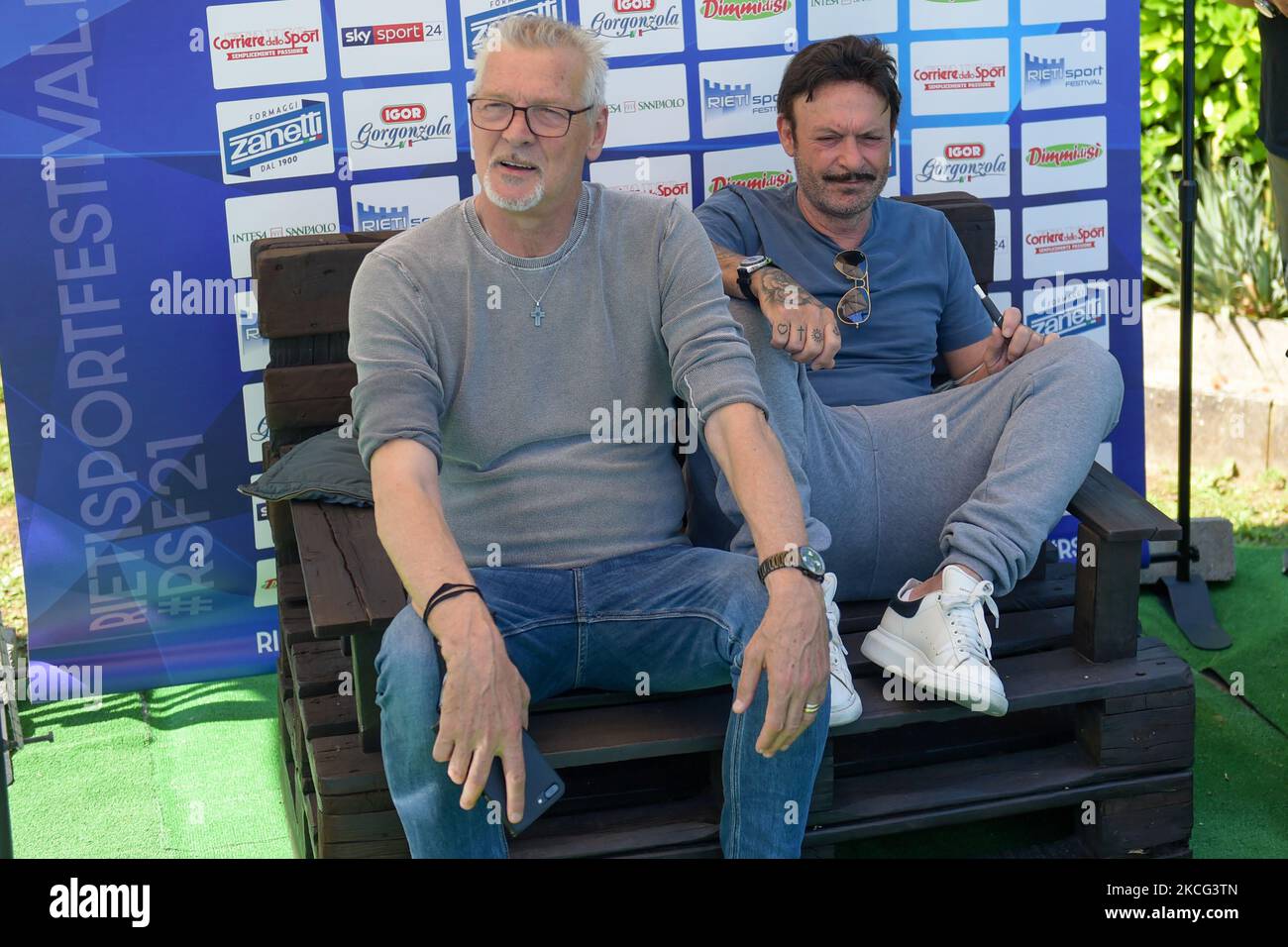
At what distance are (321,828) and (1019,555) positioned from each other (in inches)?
52.5

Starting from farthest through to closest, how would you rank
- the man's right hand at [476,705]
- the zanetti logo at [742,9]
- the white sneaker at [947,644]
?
the zanetti logo at [742,9] < the white sneaker at [947,644] < the man's right hand at [476,705]

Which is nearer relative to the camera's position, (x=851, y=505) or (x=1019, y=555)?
(x=1019, y=555)

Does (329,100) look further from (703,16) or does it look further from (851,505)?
(851,505)

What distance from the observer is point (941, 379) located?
3.51m

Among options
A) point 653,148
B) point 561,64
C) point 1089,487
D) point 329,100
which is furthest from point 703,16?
point 1089,487

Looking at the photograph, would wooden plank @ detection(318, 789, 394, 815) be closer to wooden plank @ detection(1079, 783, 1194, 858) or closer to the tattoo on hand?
the tattoo on hand

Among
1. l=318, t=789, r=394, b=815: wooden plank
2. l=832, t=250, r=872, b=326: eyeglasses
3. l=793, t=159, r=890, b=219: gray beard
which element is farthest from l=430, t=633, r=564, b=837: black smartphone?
l=793, t=159, r=890, b=219: gray beard

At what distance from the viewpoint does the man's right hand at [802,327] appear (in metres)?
2.73

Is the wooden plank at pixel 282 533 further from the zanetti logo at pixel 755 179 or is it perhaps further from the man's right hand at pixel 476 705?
the zanetti logo at pixel 755 179

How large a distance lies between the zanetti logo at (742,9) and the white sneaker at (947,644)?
5.64 ft

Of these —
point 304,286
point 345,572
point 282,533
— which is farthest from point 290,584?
point 345,572

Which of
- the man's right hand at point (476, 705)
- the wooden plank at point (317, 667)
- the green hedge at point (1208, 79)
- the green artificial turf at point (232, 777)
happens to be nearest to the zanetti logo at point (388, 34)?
the wooden plank at point (317, 667)

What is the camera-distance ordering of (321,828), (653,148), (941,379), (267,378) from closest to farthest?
1. (321,828)
2. (267,378)
3. (941,379)
4. (653,148)

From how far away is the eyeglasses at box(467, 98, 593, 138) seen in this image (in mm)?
2566
